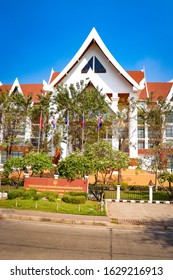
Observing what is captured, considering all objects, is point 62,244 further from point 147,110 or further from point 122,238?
point 147,110

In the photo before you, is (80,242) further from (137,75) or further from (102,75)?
(137,75)

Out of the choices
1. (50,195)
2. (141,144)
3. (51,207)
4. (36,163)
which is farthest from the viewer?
(141,144)

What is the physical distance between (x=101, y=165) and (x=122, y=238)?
31.8 ft

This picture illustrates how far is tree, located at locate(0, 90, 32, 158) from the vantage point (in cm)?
2811

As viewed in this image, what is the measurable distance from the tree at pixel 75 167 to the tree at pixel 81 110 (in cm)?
758

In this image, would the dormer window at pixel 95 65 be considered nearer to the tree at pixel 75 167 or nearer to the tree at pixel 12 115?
the tree at pixel 12 115

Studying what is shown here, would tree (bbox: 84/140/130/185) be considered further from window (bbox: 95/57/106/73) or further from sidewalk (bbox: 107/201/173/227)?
window (bbox: 95/57/106/73)

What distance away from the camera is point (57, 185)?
1722cm

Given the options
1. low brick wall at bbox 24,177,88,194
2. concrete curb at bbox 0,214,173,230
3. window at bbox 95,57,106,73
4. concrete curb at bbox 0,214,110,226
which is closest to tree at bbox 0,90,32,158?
window at bbox 95,57,106,73

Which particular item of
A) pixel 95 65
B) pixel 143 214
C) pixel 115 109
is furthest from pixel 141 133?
pixel 143 214

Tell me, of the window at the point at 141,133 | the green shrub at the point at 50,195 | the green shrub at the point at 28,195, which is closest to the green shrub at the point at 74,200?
the green shrub at the point at 50,195

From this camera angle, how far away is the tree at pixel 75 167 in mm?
18047

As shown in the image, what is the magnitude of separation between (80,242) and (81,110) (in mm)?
19929
